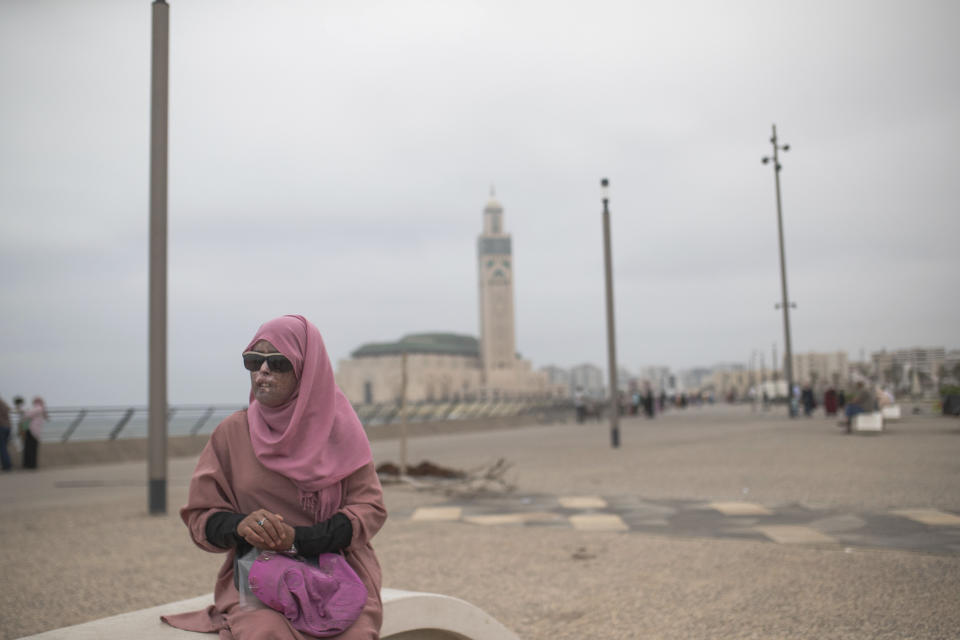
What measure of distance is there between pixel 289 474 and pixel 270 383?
10.0 inches

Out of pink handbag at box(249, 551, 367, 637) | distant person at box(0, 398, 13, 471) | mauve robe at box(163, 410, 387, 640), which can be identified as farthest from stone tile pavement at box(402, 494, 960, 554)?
distant person at box(0, 398, 13, 471)

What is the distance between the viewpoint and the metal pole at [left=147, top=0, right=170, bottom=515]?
819cm

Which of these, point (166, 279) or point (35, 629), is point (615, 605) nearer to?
point (35, 629)

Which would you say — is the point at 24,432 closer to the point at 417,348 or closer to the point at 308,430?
the point at 308,430

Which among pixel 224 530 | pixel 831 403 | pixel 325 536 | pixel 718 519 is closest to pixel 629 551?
pixel 718 519

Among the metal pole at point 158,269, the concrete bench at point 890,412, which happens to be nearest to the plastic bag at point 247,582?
the metal pole at point 158,269

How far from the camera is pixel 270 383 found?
224cm

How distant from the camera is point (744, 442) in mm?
16500

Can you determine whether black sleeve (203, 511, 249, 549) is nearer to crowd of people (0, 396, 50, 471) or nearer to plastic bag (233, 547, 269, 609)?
plastic bag (233, 547, 269, 609)

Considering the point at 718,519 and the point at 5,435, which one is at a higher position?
the point at 5,435

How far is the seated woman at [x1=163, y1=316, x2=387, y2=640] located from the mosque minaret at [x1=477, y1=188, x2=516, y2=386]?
167 m

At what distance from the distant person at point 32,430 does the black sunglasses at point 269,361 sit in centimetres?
1359

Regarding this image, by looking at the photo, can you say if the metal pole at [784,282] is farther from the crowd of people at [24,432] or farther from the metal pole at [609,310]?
the crowd of people at [24,432]

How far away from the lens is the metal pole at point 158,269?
322 inches
